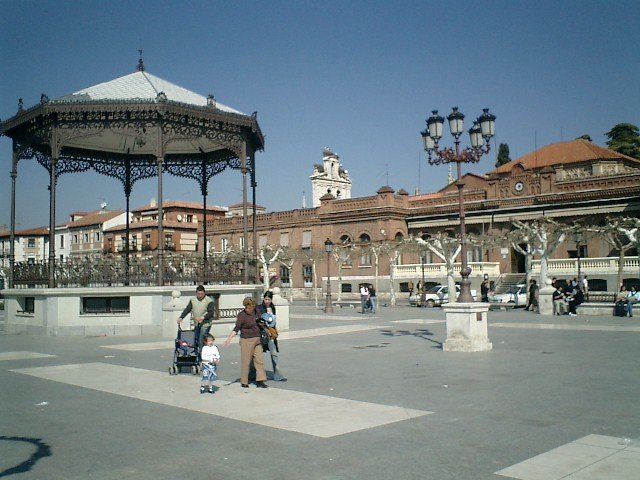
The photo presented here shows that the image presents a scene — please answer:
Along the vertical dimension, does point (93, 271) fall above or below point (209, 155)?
below

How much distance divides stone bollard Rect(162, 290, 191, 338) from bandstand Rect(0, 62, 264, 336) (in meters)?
1.20

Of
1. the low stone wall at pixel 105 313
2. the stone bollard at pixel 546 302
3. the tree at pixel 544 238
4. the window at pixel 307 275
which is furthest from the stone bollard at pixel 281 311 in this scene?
the window at pixel 307 275

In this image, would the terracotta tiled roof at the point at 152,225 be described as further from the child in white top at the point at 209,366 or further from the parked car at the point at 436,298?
the child in white top at the point at 209,366

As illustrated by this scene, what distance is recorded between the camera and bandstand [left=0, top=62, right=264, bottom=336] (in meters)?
20.7

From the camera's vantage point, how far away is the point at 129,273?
2091 centimetres

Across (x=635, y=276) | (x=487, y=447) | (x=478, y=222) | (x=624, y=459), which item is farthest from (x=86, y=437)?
(x=478, y=222)

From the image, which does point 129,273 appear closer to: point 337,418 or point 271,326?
point 271,326

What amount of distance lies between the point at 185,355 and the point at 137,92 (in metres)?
12.8

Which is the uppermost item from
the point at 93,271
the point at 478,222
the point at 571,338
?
the point at 478,222

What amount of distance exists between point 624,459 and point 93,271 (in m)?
18.3

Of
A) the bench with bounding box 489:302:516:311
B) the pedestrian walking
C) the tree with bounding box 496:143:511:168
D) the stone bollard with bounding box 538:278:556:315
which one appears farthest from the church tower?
the pedestrian walking

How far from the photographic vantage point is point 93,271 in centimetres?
2114

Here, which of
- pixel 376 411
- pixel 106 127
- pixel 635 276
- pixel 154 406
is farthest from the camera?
pixel 635 276

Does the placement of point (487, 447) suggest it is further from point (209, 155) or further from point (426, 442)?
point (209, 155)
